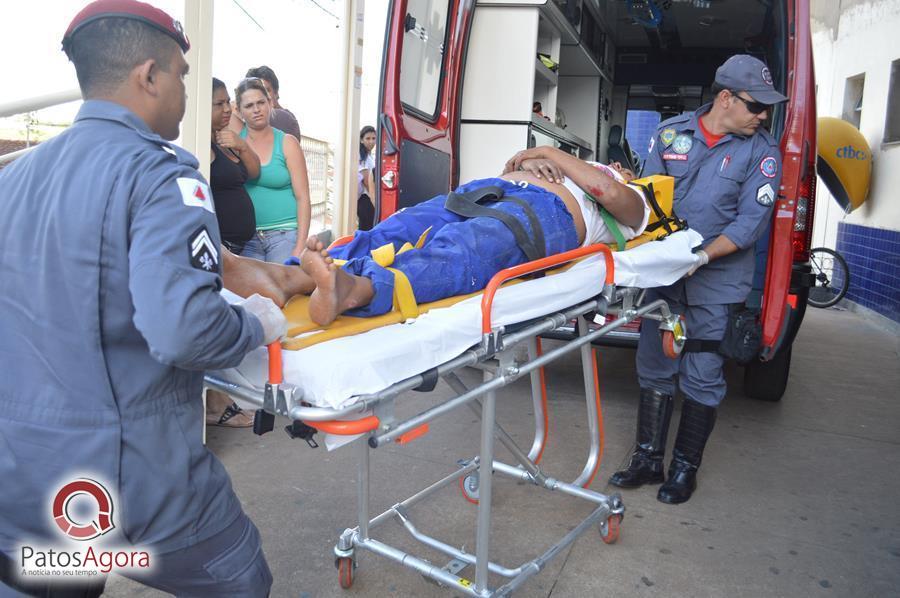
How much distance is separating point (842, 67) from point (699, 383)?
7.46 meters

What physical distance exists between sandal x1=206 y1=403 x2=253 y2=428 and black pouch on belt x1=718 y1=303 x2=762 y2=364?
2.20 meters

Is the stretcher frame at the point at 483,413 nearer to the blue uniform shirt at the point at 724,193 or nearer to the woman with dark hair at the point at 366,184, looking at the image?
the blue uniform shirt at the point at 724,193

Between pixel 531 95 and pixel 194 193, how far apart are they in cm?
316

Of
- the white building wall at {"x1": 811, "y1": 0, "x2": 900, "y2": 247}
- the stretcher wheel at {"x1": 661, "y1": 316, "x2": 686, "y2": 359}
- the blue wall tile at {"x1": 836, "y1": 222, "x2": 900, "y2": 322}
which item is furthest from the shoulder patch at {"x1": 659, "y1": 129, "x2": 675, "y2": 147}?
the white building wall at {"x1": 811, "y1": 0, "x2": 900, "y2": 247}

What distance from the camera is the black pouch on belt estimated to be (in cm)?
292

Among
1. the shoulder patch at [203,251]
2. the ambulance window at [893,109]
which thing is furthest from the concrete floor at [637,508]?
the ambulance window at [893,109]

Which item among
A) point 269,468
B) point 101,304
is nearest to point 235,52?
point 269,468

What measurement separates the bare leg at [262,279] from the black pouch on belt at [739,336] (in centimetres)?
183

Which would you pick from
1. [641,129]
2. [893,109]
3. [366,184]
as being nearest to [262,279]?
[366,184]

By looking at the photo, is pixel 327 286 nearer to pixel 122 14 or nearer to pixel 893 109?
pixel 122 14

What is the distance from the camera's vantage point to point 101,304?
1117 millimetres

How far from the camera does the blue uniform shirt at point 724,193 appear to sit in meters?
2.85

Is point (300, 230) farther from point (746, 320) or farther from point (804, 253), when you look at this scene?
point (804, 253)

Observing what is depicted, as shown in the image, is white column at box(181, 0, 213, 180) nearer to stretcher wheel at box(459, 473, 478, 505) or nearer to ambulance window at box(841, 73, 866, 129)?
stretcher wheel at box(459, 473, 478, 505)
